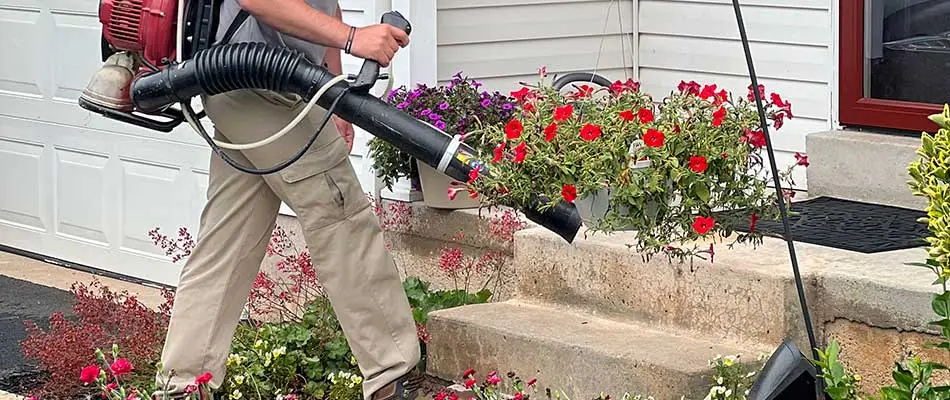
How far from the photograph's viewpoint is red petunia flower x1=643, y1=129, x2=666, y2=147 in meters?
3.79

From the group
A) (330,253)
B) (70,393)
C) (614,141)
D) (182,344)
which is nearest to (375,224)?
(330,253)

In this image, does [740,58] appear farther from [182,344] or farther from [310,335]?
[182,344]

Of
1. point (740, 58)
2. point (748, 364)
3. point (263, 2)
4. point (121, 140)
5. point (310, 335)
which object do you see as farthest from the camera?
point (121, 140)

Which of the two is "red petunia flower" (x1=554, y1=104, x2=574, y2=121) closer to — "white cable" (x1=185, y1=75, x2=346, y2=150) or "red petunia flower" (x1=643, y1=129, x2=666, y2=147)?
"red petunia flower" (x1=643, y1=129, x2=666, y2=147)

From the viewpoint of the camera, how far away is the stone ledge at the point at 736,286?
14.7 feet

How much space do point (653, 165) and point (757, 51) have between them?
2.90m

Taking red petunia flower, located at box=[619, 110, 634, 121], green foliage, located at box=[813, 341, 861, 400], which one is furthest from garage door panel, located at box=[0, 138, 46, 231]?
green foliage, located at box=[813, 341, 861, 400]

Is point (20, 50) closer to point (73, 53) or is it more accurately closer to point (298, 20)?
point (73, 53)

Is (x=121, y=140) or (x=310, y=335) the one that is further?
(x=121, y=140)

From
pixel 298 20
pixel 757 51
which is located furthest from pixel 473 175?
pixel 757 51

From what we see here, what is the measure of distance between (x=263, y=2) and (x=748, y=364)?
181cm

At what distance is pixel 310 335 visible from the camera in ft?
18.2

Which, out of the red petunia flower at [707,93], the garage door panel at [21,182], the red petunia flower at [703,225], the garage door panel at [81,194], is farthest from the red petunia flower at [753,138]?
the garage door panel at [21,182]

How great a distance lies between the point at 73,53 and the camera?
7590mm
